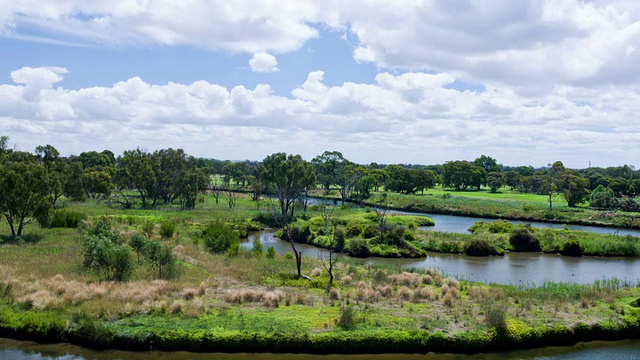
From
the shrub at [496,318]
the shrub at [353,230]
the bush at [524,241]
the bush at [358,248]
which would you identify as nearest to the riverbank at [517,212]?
the shrub at [353,230]

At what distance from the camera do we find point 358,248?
48438 mm

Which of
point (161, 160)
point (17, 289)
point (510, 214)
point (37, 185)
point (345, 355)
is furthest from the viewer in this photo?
point (161, 160)

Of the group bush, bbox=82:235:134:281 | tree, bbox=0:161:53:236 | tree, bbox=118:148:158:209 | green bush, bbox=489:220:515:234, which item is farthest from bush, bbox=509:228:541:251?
tree, bbox=118:148:158:209

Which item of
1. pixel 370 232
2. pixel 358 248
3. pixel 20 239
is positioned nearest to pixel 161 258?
pixel 20 239

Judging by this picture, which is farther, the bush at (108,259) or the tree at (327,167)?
the tree at (327,167)

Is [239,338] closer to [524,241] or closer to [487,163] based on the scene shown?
[524,241]

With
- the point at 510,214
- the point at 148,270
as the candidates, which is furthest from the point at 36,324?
the point at 510,214

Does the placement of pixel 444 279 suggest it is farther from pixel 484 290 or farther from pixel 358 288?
pixel 358 288

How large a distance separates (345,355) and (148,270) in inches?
616

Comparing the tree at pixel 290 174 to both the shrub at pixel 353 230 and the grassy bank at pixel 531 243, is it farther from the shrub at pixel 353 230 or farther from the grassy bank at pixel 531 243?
the grassy bank at pixel 531 243

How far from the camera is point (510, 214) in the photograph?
3342 inches

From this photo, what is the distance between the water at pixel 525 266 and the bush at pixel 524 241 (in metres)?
1.51

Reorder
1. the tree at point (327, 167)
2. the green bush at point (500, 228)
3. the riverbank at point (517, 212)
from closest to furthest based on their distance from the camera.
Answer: the green bush at point (500, 228) < the riverbank at point (517, 212) < the tree at point (327, 167)

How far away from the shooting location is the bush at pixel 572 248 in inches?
1975
